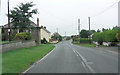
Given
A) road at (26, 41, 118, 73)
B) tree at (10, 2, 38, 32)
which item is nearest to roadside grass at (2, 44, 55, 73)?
road at (26, 41, 118, 73)

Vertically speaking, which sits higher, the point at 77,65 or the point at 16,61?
the point at 16,61

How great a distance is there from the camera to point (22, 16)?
53.0 meters

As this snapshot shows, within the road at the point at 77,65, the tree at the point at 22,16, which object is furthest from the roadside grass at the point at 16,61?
the tree at the point at 22,16

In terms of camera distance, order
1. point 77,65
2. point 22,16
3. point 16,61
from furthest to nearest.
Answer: point 22,16
point 16,61
point 77,65

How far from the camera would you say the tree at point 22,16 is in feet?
170

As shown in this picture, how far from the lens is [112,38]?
4975 centimetres

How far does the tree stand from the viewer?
170 feet

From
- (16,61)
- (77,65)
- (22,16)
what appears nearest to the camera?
(77,65)

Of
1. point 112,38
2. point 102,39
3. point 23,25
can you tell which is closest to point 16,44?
point 23,25

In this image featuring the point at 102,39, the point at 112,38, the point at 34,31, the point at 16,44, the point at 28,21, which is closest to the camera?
the point at 16,44

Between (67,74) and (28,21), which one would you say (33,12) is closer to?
(28,21)

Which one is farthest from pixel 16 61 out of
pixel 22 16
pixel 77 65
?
pixel 22 16

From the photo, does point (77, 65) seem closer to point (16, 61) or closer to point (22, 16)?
point (16, 61)

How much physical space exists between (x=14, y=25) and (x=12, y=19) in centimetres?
186
